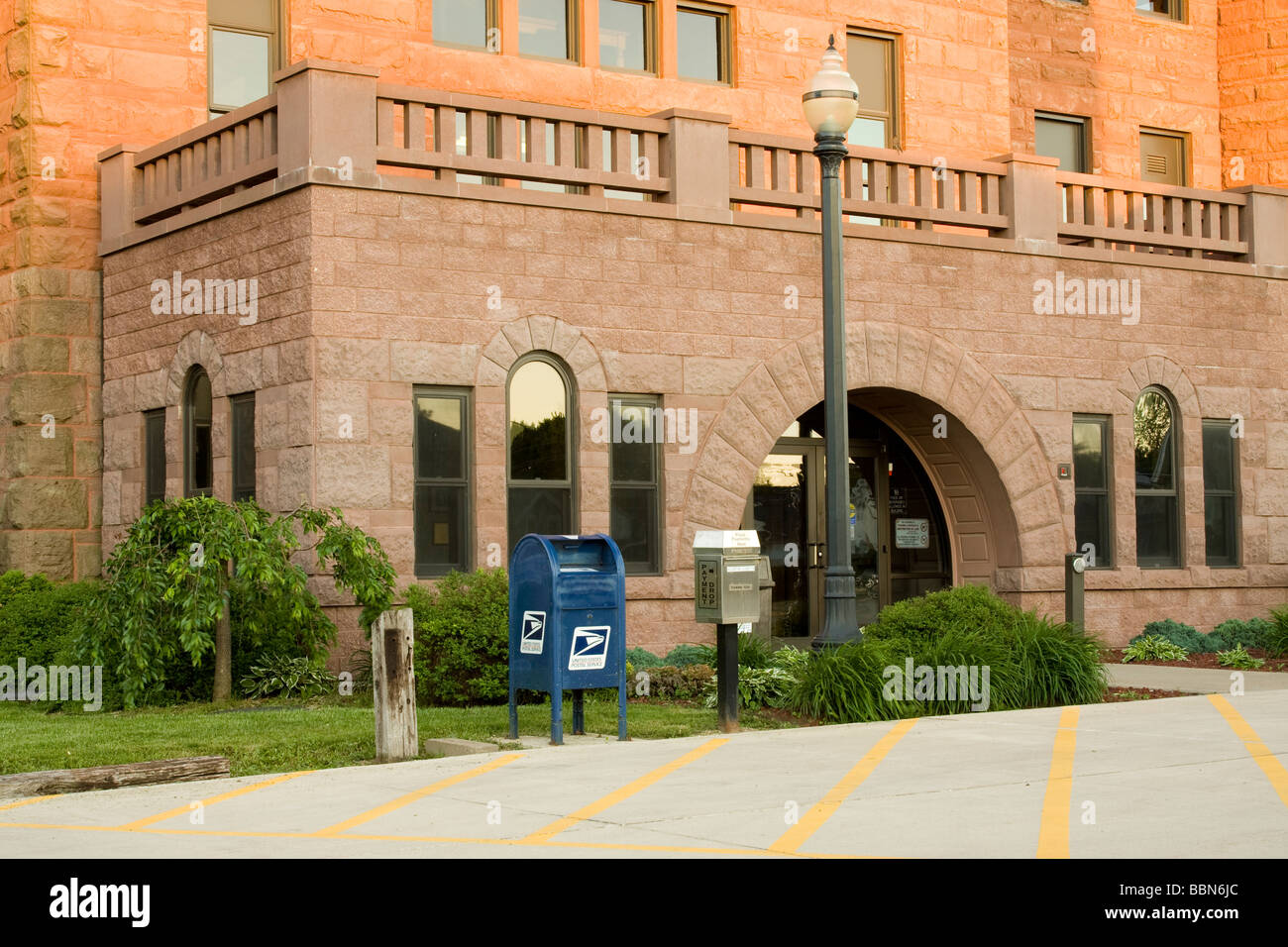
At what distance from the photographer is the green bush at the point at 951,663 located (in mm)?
12656

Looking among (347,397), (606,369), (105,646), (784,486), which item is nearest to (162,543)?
(105,646)

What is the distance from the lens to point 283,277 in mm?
15305

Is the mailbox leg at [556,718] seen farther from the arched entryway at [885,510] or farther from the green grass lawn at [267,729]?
the arched entryway at [885,510]

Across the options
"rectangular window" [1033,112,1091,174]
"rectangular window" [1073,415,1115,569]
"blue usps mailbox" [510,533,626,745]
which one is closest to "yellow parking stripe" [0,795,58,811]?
"blue usps mailbox" [510,533,626,745]

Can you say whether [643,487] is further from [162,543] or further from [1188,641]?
[1188,641]

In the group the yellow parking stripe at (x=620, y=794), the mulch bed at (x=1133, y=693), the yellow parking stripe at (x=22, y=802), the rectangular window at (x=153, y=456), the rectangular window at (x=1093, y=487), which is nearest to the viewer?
the yellow parking stripe at (x=620, y=794)

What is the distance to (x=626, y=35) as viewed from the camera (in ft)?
66.5

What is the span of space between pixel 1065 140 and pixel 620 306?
10.9 metres

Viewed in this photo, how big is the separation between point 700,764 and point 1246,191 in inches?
555

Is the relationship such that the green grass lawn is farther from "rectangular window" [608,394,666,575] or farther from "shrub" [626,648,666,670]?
"rectangular window" [608,394,666,575]

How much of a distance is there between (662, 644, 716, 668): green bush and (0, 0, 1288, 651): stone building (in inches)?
18.9

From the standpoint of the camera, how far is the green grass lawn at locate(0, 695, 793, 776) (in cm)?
1071

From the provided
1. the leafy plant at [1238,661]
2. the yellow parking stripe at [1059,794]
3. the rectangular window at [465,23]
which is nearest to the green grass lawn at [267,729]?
the yellow parking stripe at [1059,794]

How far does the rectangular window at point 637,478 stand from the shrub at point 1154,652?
5512 mm
